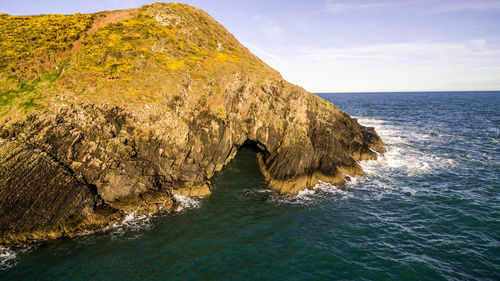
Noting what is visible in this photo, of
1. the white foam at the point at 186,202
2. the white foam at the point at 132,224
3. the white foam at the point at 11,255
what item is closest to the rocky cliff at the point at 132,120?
the white foam at the point at 132,224

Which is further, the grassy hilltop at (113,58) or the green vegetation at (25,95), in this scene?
the grassy hilltop at (113,58)

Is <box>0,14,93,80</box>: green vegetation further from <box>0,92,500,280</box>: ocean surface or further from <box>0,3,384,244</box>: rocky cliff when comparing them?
<box>0,92,500,280</box>: ocean surface

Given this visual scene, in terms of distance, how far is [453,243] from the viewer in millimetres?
18391

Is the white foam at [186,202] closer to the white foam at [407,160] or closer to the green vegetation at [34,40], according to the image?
the green vegetation at [34,40]

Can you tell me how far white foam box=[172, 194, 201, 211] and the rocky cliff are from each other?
798 millimetres

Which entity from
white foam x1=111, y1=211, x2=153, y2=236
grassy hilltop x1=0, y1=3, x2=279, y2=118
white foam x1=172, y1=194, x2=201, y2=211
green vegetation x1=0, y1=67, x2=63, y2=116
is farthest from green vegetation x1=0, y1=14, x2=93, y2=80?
white foam x1=172, y1=194, x2=201, y2=211

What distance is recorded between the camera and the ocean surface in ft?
50.8

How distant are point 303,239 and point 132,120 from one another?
65.0 ft

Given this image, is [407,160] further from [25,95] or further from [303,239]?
[25,95]

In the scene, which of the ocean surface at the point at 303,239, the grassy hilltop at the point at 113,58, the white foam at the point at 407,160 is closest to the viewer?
the ocean surface at the point at 303,239

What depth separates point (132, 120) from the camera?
79.0 feet

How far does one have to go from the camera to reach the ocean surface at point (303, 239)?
15.5 metres

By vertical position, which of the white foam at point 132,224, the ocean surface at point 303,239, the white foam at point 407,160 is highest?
the white foam at point 407,160

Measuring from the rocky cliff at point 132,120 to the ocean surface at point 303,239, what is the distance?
2345 mm
